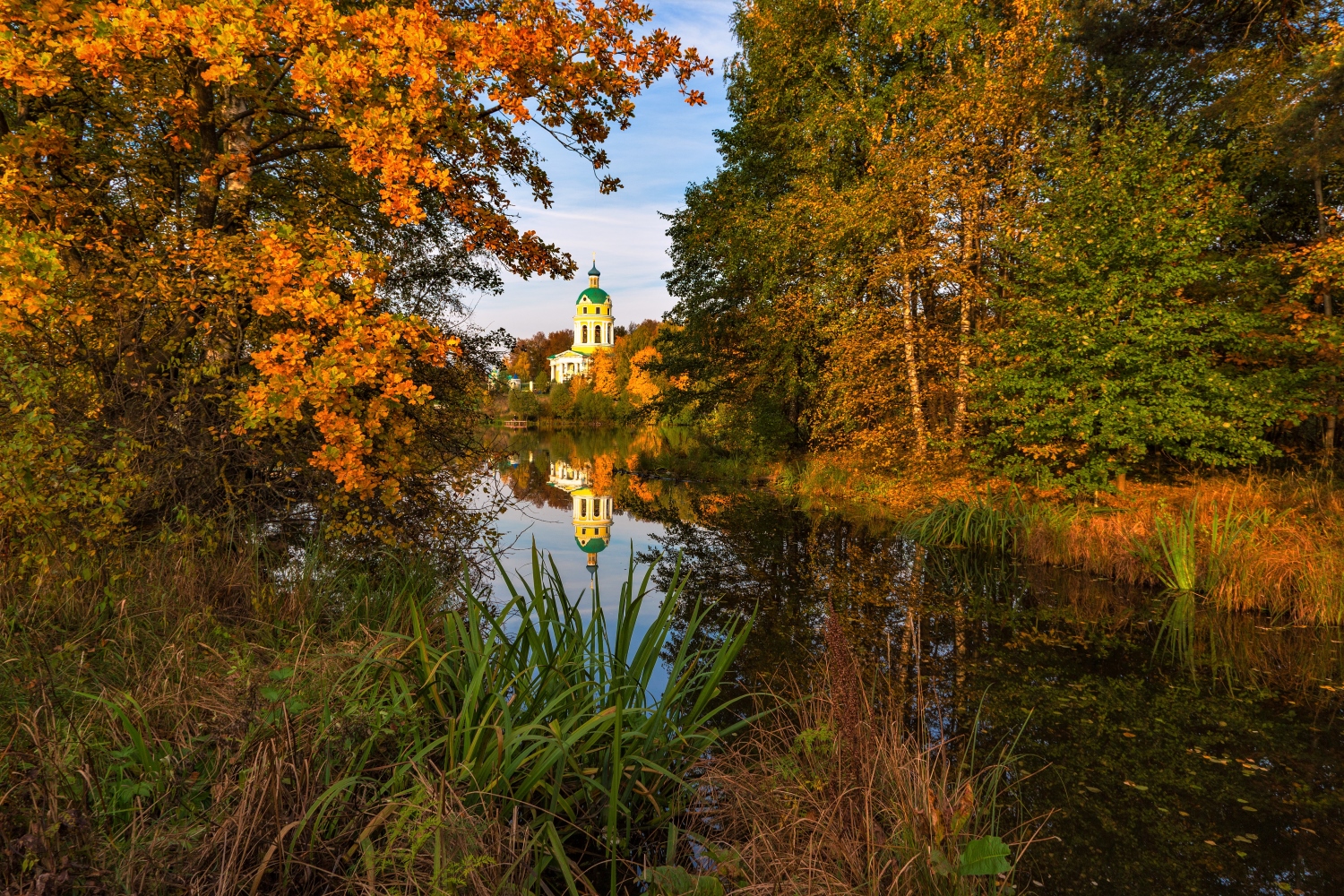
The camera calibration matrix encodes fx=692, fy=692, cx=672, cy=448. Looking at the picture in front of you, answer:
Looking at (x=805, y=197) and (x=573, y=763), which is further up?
(x=805, y=197)

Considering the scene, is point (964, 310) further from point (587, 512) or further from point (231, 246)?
point (231, 246)

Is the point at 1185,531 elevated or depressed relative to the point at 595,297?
depressed

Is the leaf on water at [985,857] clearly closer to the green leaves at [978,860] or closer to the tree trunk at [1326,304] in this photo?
the green leaves at [978,860]

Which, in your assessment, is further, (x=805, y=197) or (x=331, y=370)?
(x=805, y=197)

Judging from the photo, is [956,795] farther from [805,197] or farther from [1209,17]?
[1209,17]

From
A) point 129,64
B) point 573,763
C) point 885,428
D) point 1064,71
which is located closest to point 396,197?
point 129,64

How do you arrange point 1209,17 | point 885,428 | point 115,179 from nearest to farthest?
point 115,179
point 1209,17
point 885,428

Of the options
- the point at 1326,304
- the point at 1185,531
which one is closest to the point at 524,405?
the point at 1326,304

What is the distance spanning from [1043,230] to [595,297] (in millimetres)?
94877

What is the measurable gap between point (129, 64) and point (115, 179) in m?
1.18

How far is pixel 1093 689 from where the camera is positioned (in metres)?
5.81

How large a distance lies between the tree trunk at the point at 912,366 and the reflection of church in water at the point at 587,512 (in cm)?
652

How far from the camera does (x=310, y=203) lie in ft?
25.0

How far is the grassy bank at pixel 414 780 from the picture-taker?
92.0 inches
